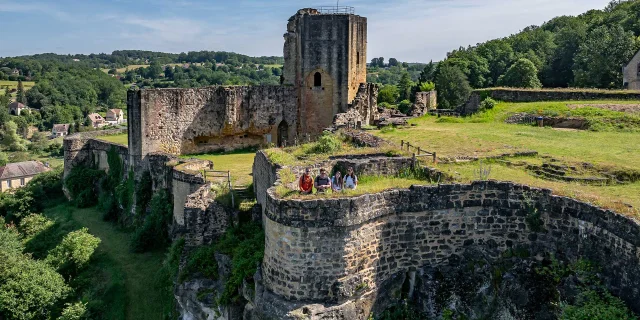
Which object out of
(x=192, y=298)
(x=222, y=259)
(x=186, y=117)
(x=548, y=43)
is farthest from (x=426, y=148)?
(x=548, y=43)

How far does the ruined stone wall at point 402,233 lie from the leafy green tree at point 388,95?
6089 cm

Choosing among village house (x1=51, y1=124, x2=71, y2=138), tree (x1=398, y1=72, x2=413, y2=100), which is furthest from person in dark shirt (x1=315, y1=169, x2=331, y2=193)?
village house (x1=51, y1=124, x2=71, y2=138)

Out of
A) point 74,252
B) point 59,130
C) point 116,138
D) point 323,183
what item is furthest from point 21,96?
point 323,183

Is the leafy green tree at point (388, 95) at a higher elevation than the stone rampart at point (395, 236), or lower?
higher

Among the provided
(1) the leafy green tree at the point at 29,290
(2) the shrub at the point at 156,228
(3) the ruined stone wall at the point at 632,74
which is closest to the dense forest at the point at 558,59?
(3) the ruined stone wall at the point at 632,74

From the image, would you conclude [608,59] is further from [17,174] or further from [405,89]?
[17,174]

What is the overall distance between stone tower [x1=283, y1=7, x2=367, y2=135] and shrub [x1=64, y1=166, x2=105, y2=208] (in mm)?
13151

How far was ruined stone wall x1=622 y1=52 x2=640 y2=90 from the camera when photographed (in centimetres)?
4050

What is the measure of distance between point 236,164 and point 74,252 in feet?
27.1

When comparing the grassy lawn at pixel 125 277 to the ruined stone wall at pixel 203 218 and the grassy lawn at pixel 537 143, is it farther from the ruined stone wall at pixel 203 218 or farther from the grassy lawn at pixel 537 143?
the grassy lawn at pixel 537 143

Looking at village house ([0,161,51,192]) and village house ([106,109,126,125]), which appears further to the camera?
village house ([106,109,126,125])

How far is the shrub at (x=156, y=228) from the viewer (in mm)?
26281

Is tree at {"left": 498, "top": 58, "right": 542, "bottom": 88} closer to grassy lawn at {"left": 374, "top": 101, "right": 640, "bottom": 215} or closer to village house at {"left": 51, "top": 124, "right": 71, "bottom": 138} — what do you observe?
grassy lawn at {"left": 374, "top": 101, "right": 640, "bottom": 215}

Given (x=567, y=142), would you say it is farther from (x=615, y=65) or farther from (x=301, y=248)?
(x=615, y=65)
